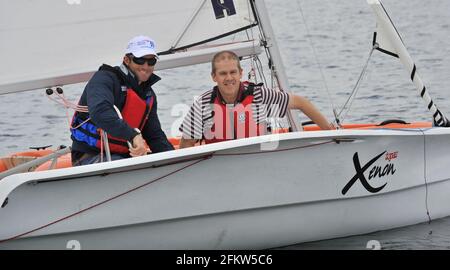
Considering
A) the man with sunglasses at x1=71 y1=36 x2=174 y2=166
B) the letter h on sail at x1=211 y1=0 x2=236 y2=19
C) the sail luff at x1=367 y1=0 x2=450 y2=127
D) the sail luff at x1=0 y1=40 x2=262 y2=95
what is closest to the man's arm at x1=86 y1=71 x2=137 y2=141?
the man with sunglasses at x1=71 y1=36 x2=174 y2=166

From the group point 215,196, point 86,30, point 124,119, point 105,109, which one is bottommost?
point 215,196

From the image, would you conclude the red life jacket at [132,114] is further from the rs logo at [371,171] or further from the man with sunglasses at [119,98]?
the rs logo at [371,171]

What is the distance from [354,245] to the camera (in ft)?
19.8

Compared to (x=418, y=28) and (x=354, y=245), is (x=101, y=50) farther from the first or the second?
(x=418, y=28)

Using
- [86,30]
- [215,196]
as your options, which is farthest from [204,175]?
[86,30]

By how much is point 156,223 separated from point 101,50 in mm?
1395

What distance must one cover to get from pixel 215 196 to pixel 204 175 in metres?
0.13

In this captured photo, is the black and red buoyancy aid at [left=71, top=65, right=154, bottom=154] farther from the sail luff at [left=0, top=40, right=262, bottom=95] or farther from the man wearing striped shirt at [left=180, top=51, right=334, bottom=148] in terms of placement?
the sail luff at [left=0, top=40, right=262, bottom=95]

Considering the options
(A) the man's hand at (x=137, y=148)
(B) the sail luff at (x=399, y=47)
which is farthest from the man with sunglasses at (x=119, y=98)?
(B) the sail luff at (x=399, y=47)

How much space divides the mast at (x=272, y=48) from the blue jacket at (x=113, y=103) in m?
0.95

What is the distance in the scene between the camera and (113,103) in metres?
5.61

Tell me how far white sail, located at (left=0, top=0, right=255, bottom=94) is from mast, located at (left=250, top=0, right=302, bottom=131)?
0.20ft

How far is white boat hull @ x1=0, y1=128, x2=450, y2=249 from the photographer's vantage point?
5.29 meters

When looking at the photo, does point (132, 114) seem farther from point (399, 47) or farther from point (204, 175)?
point (399, 47)
